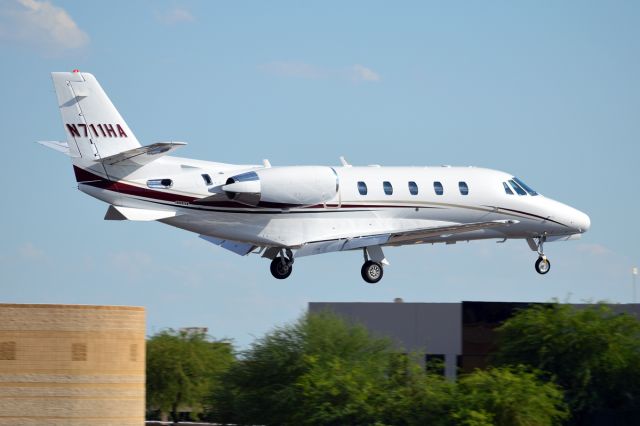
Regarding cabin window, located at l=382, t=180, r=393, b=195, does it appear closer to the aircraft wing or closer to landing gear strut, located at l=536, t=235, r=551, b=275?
the aircraft wing

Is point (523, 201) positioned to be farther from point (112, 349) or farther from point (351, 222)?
point (112, 349)

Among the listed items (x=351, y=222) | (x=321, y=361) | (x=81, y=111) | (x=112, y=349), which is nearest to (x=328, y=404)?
(x=321, y=361)

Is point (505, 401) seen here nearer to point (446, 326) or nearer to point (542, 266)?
point (542, 266)

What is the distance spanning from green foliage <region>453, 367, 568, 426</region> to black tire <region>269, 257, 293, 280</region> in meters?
6.64

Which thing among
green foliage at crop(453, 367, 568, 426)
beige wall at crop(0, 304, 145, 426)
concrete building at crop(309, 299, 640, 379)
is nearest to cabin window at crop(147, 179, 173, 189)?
beige wall at crop(0, 304, 145, 426)

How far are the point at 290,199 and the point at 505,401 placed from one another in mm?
8580

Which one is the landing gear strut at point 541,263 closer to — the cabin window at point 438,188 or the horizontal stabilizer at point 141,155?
the cabin window at point 438,188

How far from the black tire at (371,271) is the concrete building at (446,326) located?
9.71ft

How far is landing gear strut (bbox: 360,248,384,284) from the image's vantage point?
143ft

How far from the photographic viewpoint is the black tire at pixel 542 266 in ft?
153

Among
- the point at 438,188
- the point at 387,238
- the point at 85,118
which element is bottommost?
the point at 387,238

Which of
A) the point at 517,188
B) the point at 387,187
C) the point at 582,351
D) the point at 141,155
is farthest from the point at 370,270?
the point at 141,155

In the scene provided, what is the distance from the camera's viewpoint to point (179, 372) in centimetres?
5766

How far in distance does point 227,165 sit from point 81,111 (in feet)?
15.5
